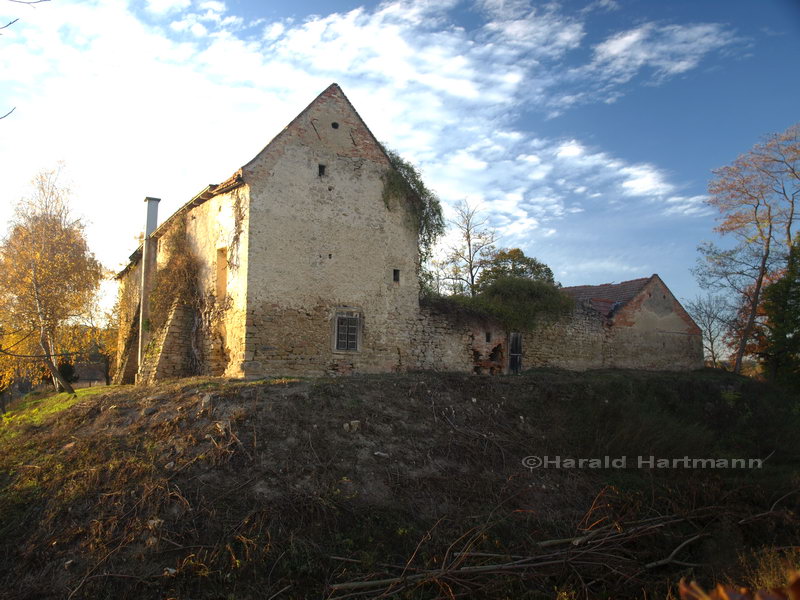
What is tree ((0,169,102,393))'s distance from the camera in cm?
1789

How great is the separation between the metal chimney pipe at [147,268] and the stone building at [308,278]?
0.35 ft

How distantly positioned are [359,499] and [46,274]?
1490 centimetres

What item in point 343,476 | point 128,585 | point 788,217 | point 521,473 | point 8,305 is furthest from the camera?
point 788,217

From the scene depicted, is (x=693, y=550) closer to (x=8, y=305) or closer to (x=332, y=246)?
(x=332, y=246)

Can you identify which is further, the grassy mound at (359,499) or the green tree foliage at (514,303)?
the green tree foliage at (514,303)

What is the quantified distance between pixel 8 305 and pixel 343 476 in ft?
47.8

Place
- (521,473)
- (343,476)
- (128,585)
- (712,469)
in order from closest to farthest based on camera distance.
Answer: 1. (128,585)
2. (343,476)
3. (521,473)
4. (712,469)

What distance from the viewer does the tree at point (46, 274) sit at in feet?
58.7

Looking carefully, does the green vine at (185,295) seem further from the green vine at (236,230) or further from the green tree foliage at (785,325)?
the green tree foliage at (785,325)

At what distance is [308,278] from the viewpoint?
50.4 feet

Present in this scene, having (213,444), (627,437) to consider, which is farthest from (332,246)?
(627,437)

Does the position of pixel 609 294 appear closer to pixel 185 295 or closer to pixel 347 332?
pixel 347 332

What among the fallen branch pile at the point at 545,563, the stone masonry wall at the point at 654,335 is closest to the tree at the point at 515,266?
the stone masonry wall at the point at 654,335

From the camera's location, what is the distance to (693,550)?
9570 millimetres
